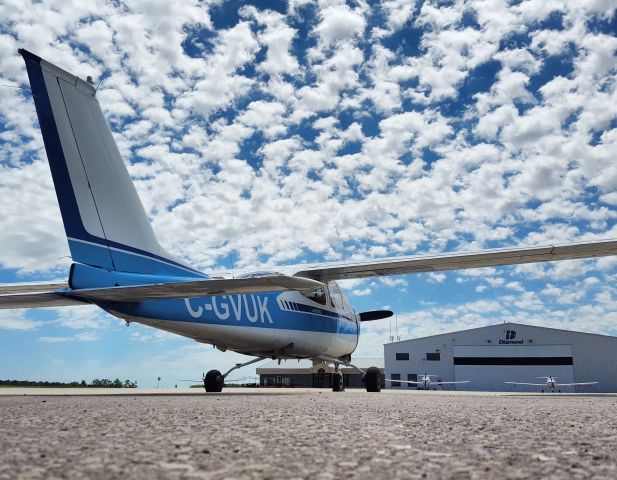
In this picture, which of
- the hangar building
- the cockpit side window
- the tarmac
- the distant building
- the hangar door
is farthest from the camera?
the distant building

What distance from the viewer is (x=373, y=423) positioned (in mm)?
4938

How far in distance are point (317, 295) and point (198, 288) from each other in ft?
28.2

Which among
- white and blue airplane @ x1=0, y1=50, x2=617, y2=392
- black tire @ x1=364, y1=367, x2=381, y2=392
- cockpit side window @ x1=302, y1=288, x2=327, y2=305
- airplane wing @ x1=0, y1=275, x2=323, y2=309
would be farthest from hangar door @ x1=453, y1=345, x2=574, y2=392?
airplane wing @ x1=0, y1=275, x2=323, y2=309

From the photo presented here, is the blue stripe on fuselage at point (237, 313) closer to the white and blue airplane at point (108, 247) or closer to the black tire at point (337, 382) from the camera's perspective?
the white and blue airplane at point (108, 247)

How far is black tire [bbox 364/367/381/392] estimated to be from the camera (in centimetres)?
1842

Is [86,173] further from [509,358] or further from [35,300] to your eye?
[509,358]

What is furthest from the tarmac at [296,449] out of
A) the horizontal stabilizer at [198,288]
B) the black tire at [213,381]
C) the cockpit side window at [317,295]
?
the cockpit side window at [317,295]

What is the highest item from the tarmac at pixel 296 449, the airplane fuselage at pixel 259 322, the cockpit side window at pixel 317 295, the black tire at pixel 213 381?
the cockpit side window at pixel 317 295

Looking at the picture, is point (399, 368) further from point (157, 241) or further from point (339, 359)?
point (157, 241)

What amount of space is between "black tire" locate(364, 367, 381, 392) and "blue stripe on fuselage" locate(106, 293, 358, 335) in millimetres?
1713

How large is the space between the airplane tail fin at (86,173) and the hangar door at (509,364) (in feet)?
140

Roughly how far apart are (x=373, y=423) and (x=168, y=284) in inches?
209

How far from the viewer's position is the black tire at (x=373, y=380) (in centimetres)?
1842

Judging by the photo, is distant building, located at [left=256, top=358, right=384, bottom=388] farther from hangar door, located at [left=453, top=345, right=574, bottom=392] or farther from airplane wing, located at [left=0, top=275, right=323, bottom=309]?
airplane wing, located at [left=0, top=275, right=323, bottom=309]
